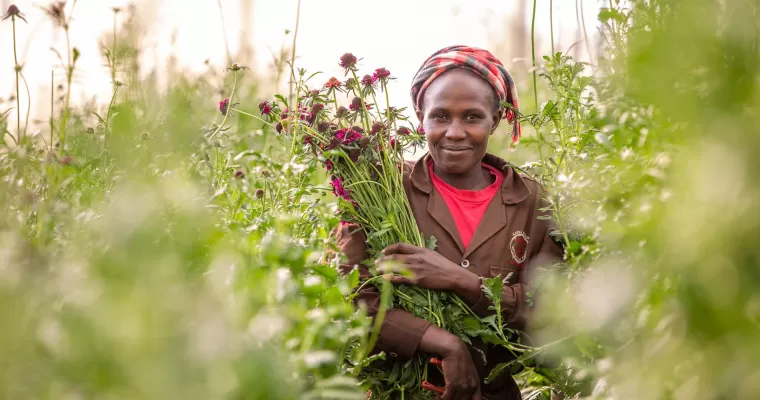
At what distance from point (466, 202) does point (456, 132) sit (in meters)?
0.29

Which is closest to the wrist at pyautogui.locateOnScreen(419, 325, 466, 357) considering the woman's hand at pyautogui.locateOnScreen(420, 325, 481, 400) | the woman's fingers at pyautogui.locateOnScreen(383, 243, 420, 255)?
the woman's hand at pyautogui.locateOnScreen(420, 325, 481, 400)

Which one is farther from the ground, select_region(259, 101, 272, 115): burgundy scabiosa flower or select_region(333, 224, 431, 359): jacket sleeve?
select_region(259, 101, 272, 115): burgundy scabiosa flower

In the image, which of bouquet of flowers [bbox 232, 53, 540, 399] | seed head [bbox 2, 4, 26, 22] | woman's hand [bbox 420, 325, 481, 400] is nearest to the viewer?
seed head [bbox 2, 4, 26, 22]

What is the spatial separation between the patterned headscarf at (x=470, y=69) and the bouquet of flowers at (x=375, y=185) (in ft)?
1.02

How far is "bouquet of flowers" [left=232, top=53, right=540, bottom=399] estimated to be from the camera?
6.80ft

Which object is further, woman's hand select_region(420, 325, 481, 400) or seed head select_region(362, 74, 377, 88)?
seed head select_region(362, 74, 377, 88)

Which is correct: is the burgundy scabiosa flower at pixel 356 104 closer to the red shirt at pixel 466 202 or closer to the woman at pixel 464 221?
the woman at pixel 464 221

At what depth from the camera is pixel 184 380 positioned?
65 cm

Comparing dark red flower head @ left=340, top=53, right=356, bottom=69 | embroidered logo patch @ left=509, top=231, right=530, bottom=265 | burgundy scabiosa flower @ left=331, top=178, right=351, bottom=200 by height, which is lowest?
embroidered logo patch @ left=509, top=231, right=530, bottom=265

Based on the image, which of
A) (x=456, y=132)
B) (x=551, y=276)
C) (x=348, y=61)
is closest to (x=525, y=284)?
(x=456, y=132)

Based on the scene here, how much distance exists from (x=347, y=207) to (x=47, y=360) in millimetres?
1334

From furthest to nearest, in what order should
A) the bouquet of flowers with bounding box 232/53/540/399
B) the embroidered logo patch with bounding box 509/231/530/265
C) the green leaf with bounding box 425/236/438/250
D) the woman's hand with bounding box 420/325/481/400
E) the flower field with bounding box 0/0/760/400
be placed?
the embroidered logo patch with bounding box 509/231/530/265, the green leaf with bounding box 425/236/438/250, the bouquet of flowers with bounding box 232/53/540/399, the woman's hand with bounding box 420/325/481/400, the flower field with bounding box 0/0/760/400

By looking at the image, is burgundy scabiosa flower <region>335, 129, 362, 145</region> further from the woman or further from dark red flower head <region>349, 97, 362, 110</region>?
the woman

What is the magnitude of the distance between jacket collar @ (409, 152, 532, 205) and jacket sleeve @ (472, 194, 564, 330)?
0.07 metres
